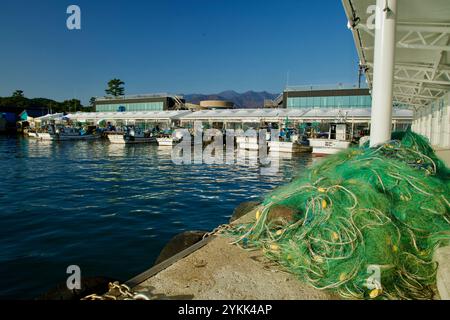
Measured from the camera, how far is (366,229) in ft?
10.8

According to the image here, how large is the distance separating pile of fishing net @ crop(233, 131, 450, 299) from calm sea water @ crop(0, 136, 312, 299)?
3.62 meters

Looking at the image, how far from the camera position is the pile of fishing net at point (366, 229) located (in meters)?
3.10

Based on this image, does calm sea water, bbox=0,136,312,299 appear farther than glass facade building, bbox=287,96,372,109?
No

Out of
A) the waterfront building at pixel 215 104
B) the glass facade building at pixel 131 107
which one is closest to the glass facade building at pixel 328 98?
the waterfront building at pixel 215 104

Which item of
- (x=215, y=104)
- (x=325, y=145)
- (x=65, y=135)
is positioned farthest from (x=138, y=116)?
(x=325, y=145)

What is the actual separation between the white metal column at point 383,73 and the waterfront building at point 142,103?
64.0 m

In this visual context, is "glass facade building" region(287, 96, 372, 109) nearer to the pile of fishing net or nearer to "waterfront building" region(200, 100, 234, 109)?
"waterfront building" region(200, 100, 234, 109)

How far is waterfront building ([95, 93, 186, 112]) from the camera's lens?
224ft

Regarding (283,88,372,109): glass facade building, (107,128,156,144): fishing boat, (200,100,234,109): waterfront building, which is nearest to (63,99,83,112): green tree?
(200,100,234,109): waterfront building

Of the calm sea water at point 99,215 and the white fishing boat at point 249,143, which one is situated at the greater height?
the white fishing boat at point 249,143

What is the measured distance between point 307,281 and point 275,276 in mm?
355

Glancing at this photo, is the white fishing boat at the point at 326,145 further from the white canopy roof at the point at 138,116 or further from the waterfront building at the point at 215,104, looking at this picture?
the waterfront building at the point at 215,104
